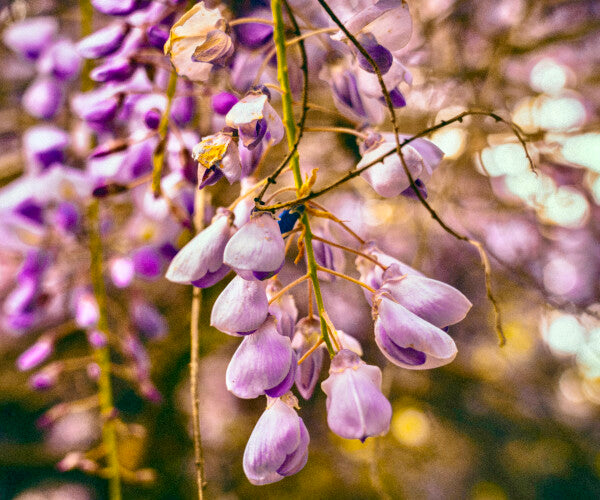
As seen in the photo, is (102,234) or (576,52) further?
(576,52)

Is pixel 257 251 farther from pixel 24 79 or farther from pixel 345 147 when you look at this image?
pixel 24 79

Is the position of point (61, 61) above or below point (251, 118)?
below

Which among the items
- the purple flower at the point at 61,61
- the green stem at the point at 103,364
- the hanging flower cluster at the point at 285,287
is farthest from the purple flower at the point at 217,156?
the purple flower at the point at 61,61

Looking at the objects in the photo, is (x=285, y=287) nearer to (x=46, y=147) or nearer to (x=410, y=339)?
(x=410, y=339)

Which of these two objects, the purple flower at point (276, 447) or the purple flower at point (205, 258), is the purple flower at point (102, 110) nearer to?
the purple flower at point (205, 258)

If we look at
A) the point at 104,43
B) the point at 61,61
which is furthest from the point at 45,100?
the point at 104,43

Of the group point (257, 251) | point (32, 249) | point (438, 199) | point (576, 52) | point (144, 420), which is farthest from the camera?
point (576, 52)

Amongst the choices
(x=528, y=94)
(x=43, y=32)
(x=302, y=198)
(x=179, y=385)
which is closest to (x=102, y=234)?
(x=43, y=32)
